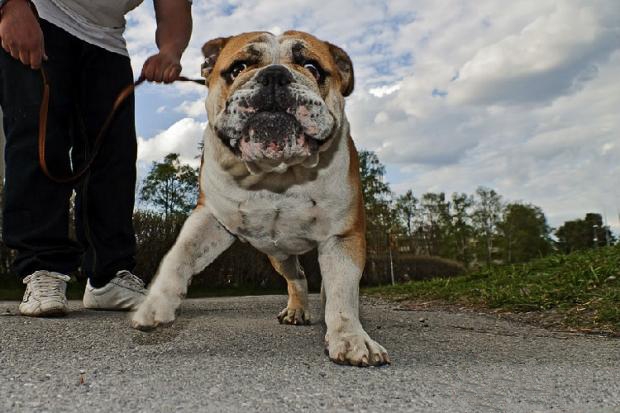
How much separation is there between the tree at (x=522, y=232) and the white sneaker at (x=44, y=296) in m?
32.7

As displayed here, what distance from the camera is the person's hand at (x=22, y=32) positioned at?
3.40 metres

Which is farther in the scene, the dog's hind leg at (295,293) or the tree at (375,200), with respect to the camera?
the tree at (375,200)

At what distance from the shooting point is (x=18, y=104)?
3717 mm

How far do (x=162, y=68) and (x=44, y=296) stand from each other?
158 centimetres

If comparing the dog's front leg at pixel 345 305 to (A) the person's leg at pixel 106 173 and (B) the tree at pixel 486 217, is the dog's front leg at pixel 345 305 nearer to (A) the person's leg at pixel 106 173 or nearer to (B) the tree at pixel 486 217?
(A) the person's leg at pixel 106 173

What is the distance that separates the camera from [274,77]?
99.7 inches

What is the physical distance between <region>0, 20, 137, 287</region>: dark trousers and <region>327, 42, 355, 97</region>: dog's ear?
177 cm

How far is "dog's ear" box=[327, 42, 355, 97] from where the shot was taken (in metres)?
3.07

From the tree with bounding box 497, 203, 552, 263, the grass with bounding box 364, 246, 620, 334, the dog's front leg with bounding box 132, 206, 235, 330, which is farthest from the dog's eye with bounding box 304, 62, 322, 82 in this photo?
the tree with bounding box 497, 203, 552, 263

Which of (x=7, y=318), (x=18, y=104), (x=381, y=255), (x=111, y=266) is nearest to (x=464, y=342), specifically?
(x=111, y=266)

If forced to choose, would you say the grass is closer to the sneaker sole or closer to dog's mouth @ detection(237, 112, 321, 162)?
dog's mouth @ detection(237, 112, 321, 162)

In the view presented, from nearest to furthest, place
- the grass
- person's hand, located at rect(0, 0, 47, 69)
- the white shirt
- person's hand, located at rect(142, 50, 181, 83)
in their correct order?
person's hand, located at rect(0, 0, 47, 69) → person's hand, located at rect(142, 50, 181, 83) → the white shirt → the grass

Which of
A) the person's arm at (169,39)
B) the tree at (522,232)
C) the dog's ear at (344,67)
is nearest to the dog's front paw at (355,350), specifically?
the dog's ear at (344,67)

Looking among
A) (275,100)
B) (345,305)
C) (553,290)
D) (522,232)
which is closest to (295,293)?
(345,305)
